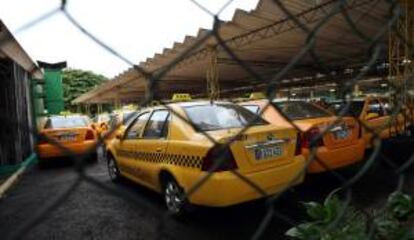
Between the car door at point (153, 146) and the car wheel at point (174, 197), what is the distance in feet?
0.94

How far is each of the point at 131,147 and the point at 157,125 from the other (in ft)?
3.06

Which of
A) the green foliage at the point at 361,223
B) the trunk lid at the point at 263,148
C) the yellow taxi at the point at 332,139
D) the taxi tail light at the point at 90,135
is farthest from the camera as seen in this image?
the taxi tail light at the point at 90,135

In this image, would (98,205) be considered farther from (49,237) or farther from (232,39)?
(232,39)

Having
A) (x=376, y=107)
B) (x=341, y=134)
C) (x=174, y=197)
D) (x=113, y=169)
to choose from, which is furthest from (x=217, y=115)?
(x=376, y=107)

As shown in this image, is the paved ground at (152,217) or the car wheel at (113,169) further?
the car wheel at (113,169)

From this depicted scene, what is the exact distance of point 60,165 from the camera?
1121 cm

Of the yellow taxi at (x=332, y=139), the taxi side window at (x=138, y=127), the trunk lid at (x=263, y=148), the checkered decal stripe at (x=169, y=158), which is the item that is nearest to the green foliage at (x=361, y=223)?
the trunk lid at (x=263, y=148)

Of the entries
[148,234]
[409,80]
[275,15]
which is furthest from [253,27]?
[409,80]

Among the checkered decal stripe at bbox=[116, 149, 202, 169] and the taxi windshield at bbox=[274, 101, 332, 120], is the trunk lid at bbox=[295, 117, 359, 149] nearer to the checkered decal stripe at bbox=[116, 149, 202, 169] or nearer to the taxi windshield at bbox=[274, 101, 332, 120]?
the taxi windshield at bbox=[274, 101, 332, 120]

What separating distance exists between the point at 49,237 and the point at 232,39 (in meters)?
12.4

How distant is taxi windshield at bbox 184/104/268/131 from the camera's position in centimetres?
439

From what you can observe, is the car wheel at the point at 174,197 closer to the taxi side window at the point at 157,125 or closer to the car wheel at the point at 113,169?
the taxi side window at the point at 157,125

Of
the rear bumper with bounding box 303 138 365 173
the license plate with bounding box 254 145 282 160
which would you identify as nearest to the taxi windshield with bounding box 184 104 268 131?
the license plate with bounding box 254 145 282 160

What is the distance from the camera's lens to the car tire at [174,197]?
15.8ft
